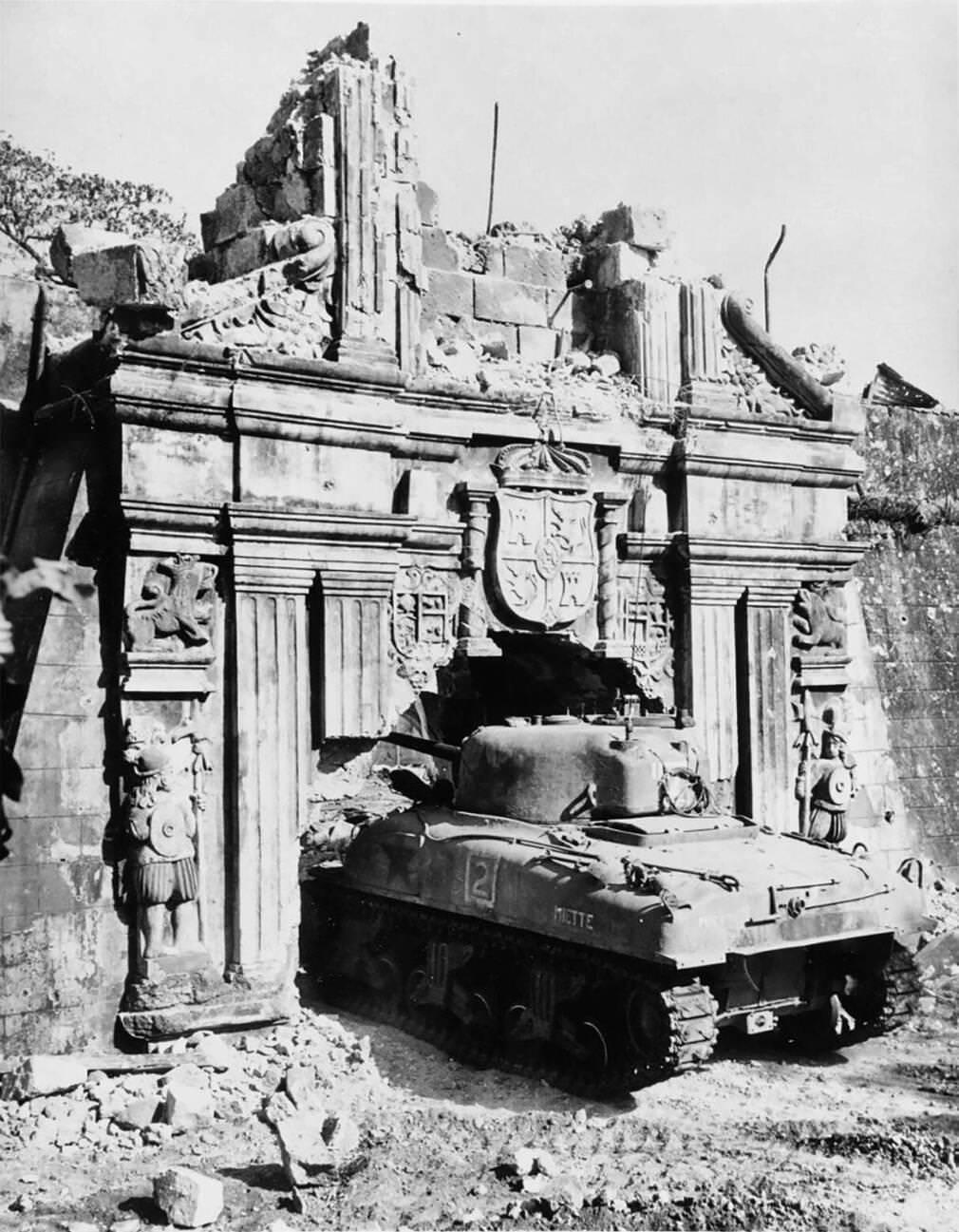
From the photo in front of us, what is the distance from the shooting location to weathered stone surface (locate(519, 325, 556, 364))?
1345cm

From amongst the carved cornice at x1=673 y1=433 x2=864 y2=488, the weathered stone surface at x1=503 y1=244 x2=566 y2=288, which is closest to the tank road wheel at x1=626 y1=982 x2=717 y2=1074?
the carved cornice at x1=673 y1=433 x2=864 y2=488

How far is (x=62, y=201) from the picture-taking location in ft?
70.5

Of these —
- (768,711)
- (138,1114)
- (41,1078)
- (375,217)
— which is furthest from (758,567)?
(41,1078)

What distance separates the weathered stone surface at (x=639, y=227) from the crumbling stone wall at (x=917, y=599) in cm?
437

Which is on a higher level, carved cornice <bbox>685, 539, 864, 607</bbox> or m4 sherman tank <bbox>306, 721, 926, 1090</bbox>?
carved cornice <bbox>685, 539, 864, 607</bbox>

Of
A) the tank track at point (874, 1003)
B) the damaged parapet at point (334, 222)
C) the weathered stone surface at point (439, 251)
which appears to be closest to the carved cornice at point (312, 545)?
the damaged parapet at point (334, 222)

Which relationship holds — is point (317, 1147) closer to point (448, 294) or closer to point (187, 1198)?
point (187, 1198)

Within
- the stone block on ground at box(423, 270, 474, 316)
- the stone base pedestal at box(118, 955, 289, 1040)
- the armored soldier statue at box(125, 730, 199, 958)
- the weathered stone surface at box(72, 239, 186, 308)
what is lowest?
the stone base pedestal at box(118, 955, 289, 1040)

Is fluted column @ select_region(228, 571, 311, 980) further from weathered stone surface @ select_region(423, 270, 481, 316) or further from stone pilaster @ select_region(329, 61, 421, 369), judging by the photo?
weathered stone surface @ select_region(423, 270, 481, 316)

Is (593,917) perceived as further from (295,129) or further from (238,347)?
(295,129)

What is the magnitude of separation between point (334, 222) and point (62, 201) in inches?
444

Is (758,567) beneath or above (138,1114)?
above

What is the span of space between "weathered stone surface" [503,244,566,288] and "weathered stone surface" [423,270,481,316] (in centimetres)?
53

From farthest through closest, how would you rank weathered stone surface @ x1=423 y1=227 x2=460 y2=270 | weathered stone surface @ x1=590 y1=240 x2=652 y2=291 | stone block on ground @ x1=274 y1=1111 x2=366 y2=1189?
1. weathered stone surface @ x1=590 y1=240 x2=652 y2=291
2. weathered stone surface @ x1=423 y1=227 x2=460 y2=270
3. stone block on ground @ x1=274 y1=1111 x2=366 y2=1189
